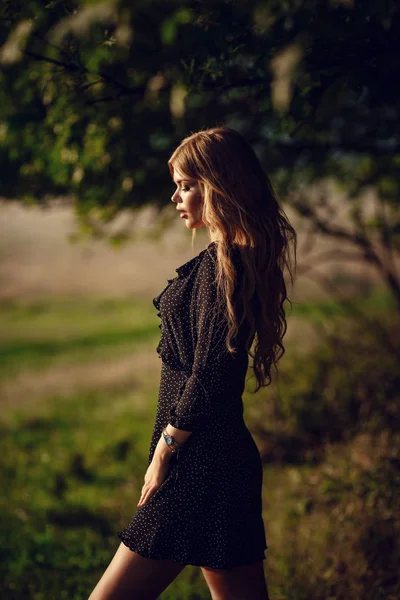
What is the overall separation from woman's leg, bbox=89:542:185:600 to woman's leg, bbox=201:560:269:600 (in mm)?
143

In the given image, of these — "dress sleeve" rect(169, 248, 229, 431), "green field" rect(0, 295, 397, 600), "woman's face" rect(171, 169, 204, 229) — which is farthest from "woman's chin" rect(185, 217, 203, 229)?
"green field" rect(0, 295, 397, 600)

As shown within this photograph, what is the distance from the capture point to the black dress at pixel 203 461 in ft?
6.96

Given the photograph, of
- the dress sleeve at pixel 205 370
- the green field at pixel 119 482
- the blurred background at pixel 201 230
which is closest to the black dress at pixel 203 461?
the dress sleeve at pixel 205 370

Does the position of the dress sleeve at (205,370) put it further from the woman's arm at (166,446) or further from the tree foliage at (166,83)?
the tree foliage at (166,83)

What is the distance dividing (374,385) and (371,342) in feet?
2.49

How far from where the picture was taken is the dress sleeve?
2092 millimetres

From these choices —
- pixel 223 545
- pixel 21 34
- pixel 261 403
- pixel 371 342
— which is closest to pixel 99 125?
pixel 21 34

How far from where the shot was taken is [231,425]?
224 centimetres

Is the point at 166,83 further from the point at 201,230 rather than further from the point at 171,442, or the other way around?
the point at 201,230

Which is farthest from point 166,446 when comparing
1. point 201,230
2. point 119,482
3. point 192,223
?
point 201,230

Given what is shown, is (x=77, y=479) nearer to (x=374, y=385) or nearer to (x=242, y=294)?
(x=374, y=385)

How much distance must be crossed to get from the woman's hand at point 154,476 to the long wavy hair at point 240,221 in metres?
0.50

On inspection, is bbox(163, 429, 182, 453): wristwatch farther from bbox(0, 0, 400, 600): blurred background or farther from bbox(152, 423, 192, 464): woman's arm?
bbox(0, 0, 400, 600): blurred background

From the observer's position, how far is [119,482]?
5781 mm
